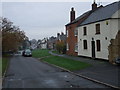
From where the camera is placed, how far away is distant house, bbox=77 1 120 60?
25.0m

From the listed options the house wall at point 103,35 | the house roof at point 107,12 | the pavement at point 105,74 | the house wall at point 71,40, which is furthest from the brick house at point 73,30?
the pavement at point 105,74

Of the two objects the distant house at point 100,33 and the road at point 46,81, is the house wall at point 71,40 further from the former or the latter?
the road at point 46,81

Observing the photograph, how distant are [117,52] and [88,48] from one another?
950 centimetres

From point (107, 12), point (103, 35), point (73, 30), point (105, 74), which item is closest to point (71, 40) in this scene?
point (73, 30)

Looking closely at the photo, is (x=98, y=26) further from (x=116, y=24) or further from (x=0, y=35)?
(x=0, y=35)

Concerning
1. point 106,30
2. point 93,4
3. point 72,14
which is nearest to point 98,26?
point 106,30

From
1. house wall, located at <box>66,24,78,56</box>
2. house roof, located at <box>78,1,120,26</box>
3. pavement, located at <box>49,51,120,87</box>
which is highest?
house roof, located at <box>78,1,120,26</box>

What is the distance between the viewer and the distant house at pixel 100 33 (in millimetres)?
24969

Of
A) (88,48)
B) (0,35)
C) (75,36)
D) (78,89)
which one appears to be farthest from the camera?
(0,35)

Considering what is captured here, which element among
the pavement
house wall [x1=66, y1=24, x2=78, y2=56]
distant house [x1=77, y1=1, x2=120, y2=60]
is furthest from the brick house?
the pavement

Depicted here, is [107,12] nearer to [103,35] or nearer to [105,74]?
[103,35]

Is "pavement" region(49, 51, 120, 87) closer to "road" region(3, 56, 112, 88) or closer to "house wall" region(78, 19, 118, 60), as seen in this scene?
"road" region(3, 56, 112, 88)

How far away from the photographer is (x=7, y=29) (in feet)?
158

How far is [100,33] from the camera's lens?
89.4 ft
